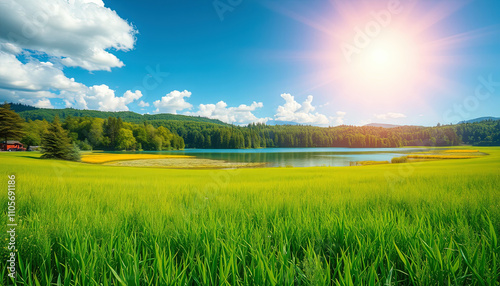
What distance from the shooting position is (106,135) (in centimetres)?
7488

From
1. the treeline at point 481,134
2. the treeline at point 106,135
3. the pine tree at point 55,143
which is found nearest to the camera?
the pine tree at point 55,143

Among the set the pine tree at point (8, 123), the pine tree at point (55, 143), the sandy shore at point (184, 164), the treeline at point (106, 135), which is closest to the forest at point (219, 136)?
the treeline at point (106, 135)

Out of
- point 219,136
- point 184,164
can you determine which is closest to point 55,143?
point 184,164

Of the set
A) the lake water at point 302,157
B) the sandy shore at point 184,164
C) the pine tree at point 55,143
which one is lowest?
the lake water at point 302,157

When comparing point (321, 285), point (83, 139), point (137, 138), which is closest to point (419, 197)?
point (321, 285)

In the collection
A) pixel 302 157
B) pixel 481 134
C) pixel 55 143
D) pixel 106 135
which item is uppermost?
pixel 106 135

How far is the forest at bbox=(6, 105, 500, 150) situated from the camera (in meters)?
56.2

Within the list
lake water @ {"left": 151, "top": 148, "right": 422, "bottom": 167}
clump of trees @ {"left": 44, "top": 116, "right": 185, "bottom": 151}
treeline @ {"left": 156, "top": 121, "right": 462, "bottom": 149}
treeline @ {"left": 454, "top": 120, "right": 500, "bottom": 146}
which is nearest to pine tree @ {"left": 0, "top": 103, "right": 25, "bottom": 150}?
clump of trees @ {"left": 44, "top": 116, "right": 185, "bottom": 151}

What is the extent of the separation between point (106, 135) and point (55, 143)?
173 feet

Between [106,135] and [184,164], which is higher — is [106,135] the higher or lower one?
the higher one

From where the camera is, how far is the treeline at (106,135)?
3712 cm

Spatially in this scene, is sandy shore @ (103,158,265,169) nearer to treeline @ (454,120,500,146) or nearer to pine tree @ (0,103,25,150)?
pine tree @ (0,103,25,150)

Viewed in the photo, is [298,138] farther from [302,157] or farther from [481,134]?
[481,134]

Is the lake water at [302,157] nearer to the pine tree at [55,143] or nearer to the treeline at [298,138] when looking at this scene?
Answer: the pine tree at [55,143]
